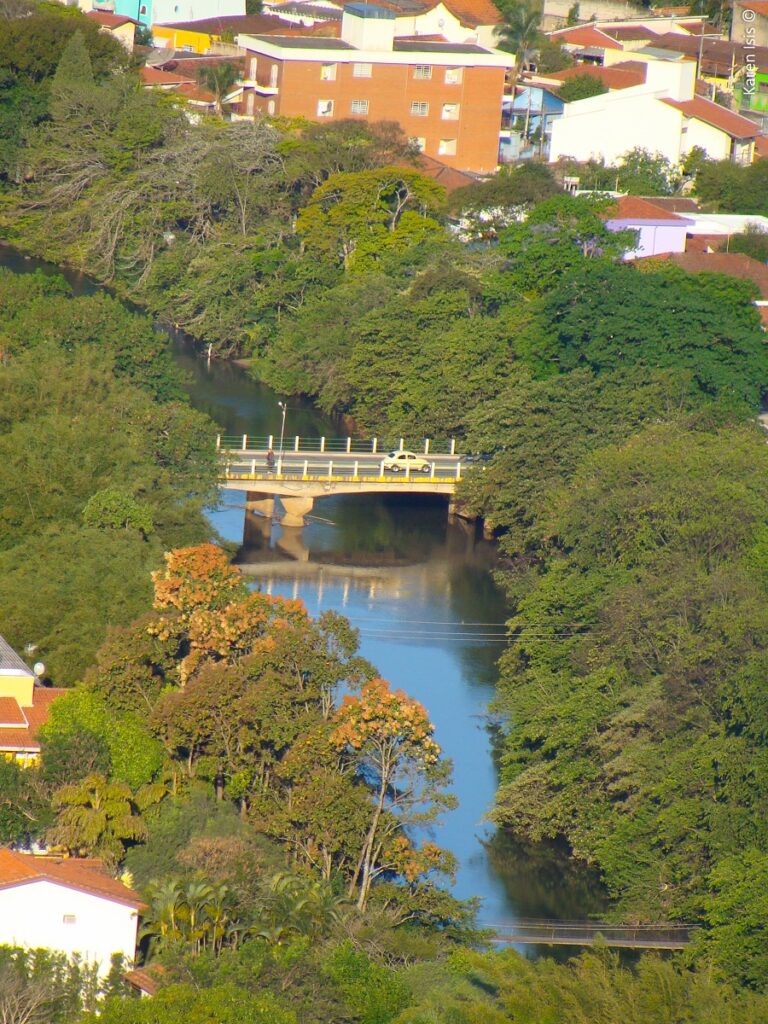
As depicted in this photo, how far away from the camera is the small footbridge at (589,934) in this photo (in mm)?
37281

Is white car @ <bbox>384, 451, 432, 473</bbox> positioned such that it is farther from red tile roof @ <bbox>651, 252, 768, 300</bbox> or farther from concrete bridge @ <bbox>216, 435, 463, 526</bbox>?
red tile roof @ <bbox>651, 252, 768, 300</bbox>

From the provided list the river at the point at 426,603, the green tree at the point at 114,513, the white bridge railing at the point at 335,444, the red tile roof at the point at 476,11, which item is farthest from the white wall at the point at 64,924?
the red tile roof at the point at 476,11

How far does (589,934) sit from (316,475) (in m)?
22.4

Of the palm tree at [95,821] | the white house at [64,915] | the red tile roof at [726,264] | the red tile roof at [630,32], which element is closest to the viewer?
the white house at [64,915]

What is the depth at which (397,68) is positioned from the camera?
87.0m

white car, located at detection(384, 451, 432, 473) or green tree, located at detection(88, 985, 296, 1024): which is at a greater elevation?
green tree, located at detection(88, 985, 296, 1024)

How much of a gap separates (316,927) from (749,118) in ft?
231

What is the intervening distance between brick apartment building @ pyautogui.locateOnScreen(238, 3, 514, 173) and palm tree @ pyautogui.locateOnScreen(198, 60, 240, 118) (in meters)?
3.59

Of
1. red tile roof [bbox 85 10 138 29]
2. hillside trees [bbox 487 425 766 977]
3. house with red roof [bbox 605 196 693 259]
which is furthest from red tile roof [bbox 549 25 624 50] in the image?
hillside trees [bbox 487 425 766 977]

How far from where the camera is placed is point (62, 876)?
33125 mm

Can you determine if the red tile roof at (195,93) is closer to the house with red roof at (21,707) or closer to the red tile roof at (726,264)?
the red tile roof at (726,264)

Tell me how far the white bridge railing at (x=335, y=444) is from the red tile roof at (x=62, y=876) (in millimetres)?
26311

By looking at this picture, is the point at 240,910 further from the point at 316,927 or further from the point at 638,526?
the point at 638,526

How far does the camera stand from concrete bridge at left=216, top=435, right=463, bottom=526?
190ft
